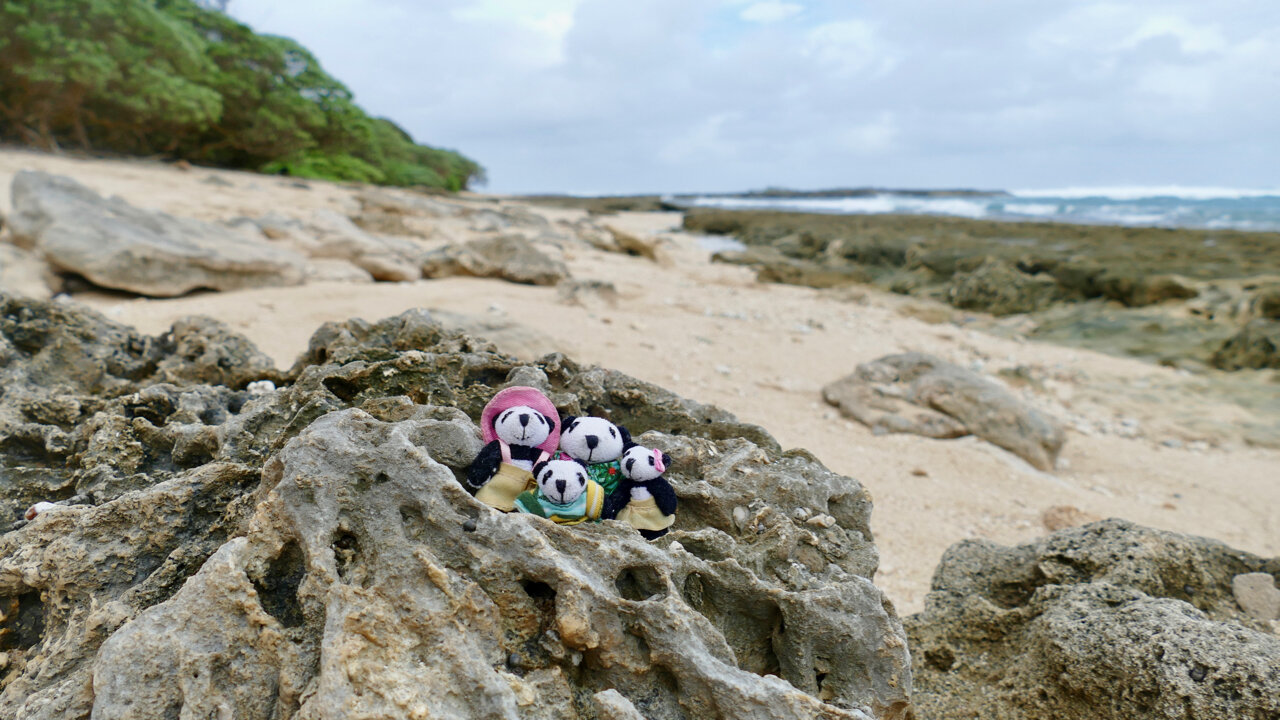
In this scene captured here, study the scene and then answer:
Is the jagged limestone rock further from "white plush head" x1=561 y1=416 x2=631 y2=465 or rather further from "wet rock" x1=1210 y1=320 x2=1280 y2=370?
"wet rock" x1=1210 y1=320 x2=1280 y2=370

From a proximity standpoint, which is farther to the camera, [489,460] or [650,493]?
[650,493]

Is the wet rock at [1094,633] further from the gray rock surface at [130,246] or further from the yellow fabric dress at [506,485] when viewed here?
the gray rock surface at [130,246]

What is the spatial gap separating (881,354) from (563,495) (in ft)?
27.8

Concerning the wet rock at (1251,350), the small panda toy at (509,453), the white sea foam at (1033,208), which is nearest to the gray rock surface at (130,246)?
the small panda toy at (509,453)

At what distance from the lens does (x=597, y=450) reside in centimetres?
259

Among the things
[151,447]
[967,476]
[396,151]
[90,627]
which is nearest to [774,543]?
[90,627]

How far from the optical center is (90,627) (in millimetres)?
1995

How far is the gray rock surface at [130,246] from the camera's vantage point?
743 centimetres

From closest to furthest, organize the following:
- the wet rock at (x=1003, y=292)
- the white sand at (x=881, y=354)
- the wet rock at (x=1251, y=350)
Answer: the white sand at (x=881, y=354) → the wet rock at (x=1251, y=350) → the wet rock at (x=1003, y=292)

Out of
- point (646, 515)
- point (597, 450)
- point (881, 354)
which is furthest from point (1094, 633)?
point (881, 354)

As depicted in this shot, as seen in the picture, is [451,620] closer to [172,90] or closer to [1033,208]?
[172,90]

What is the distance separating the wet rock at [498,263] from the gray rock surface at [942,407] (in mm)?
5531

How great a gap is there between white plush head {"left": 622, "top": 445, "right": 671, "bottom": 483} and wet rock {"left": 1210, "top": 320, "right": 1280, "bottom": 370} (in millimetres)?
12399

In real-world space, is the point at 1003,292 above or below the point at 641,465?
below
